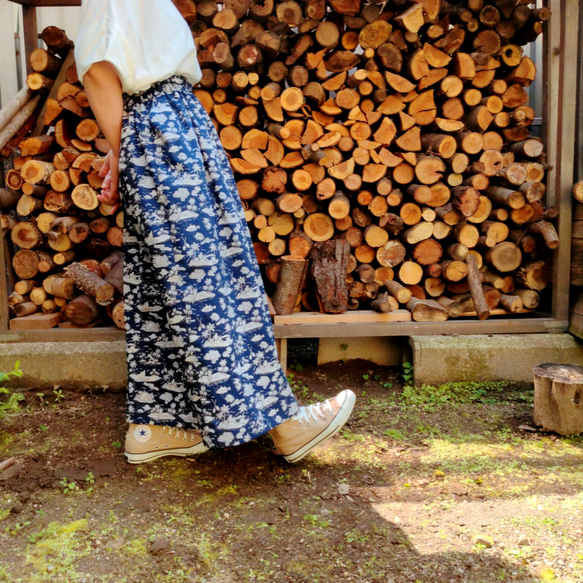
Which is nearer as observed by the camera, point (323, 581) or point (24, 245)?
point (323, 581)

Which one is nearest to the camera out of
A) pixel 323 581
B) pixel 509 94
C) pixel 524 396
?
pixel 323 581

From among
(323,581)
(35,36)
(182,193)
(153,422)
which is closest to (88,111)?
(35,36)

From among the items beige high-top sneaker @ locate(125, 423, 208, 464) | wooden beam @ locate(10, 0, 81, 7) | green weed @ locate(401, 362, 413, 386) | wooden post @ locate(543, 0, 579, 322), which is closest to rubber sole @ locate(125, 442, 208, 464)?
beige high-top sneaker @ locate(125, 423, 208, 464)

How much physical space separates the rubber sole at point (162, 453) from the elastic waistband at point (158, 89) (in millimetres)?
1301

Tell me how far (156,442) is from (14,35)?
13.4ft

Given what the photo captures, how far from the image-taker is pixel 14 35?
495 centimetres

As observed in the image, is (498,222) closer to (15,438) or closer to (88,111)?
(88,111)

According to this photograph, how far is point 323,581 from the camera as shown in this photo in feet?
5.55

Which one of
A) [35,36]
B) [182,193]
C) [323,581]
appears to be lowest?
[323,581]

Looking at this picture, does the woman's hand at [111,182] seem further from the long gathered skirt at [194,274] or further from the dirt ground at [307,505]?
the dirt ground at [307,505]

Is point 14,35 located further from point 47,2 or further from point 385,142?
point 385,142

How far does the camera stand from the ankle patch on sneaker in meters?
2.33

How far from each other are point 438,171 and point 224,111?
119 cm

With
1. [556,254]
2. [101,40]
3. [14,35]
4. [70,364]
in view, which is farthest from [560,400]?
[14,35]
